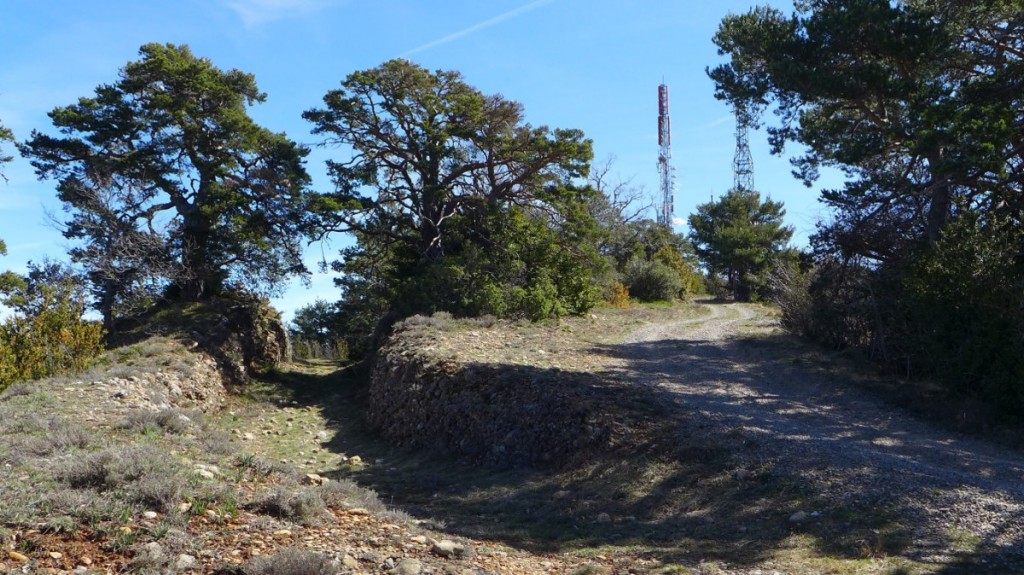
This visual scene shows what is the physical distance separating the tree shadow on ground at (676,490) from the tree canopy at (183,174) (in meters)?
9.90

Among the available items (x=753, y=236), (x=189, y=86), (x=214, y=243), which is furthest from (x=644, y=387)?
(x=753, y=236)

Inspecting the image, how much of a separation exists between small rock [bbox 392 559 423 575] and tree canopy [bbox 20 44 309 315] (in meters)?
17.7

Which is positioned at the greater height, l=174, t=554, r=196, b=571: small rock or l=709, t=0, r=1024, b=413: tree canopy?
l=709, t=0, r=1024, b=413: tree canopy

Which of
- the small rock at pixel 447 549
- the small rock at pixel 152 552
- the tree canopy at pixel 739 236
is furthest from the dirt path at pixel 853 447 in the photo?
the tree canopy at pixel 739 236

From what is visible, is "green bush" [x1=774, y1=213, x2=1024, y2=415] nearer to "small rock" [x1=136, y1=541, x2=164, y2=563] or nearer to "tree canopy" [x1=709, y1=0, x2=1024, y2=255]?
"tree canopy" [x1=709, y1=0, x2=1024, y2=255]

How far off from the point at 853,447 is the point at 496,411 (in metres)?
5.26

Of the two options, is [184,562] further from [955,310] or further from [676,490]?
[955,310]

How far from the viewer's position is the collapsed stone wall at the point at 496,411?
10.9m

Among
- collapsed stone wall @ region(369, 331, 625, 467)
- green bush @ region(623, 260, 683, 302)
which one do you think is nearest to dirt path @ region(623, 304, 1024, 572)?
collapsed stone wall @ region(369, 331, 625, 467)

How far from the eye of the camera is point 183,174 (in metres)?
22.1

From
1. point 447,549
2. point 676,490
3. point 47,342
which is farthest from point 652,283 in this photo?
point 447,549

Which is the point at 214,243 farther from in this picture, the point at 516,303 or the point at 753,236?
the point at 753,236

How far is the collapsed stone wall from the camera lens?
10.9 meters

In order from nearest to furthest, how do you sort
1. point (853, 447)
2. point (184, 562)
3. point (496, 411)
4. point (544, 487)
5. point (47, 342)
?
point (184, 562) < point (853, 447) < point (544, 487) < point (496, 411) < point (47, 342)
